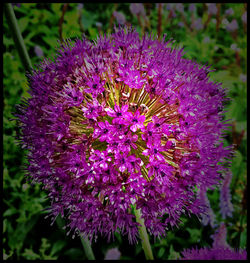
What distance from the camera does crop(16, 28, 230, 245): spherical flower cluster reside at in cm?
90

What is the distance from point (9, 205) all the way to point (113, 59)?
107cm

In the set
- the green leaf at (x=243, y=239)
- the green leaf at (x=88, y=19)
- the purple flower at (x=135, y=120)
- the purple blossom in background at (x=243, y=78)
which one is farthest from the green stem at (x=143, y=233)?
the green leaf at (x=88, y=19)

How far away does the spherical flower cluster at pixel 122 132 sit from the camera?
90cm

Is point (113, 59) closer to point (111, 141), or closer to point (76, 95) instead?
point (76, 95)

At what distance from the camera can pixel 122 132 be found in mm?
881

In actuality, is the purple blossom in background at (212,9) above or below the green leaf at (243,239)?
above

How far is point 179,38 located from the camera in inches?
97.5

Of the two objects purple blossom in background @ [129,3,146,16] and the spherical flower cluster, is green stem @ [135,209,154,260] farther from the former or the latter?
purple blossom in background @ [129,3,146,16]

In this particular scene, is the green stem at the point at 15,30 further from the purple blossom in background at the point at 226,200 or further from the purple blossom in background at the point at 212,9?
the purple blossom in background at the point at 212,9

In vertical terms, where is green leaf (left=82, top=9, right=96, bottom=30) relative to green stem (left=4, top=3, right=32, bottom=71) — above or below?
above

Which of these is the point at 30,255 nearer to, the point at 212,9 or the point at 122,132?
the point at 122,132

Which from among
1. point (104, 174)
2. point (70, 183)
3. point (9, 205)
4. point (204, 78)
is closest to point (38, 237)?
point (9, 205)

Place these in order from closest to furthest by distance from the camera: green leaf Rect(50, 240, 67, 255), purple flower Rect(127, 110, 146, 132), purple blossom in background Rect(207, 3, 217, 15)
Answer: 1. purple flower Rect(127, 110, 146, 132)
2. green leaf Rect(50, 240, 67, 255)
3. purple blossom in background Rect(207, 3, 217, 15)

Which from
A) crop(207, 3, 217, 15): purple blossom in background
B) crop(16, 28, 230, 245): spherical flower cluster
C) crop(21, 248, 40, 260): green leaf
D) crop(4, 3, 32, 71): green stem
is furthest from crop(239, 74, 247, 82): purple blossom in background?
crop(21, 248, 40, 260): green leaf
